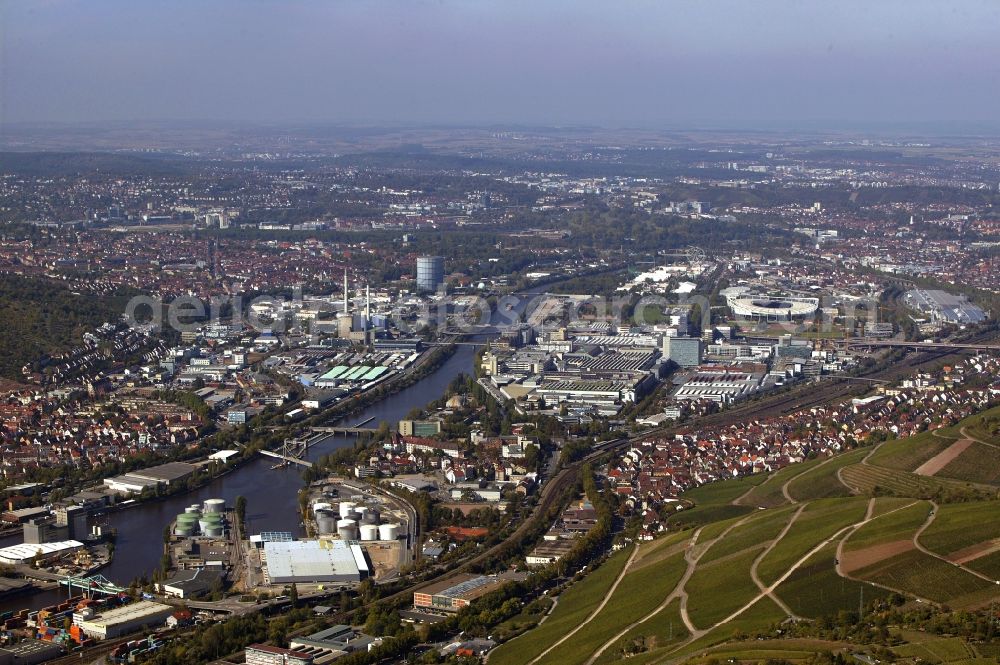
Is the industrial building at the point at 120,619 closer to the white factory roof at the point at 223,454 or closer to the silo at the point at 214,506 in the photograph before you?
the silo at the point at 214,506

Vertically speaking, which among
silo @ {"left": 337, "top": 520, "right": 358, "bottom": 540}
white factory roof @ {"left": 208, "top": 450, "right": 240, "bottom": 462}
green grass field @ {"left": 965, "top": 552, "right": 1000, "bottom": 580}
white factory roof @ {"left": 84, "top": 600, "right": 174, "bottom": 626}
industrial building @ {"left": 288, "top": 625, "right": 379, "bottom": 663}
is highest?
green grass field @ {"left": 965, "top": 552, "right": 1000, "bottom": 580}

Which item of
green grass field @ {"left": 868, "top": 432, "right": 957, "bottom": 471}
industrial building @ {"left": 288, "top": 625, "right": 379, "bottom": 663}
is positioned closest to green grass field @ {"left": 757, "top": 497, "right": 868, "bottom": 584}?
green grass field @ {"left": 868, "top": 432, "right": 957, "bottom": 471}

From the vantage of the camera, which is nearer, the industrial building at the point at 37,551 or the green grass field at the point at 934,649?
the green grass field at the point at 934,649

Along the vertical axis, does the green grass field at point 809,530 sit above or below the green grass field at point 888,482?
above

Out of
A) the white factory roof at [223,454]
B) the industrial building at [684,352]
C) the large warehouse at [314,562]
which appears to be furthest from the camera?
the industrial building at [684,352]

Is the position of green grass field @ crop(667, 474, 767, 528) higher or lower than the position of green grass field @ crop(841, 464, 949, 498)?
lower

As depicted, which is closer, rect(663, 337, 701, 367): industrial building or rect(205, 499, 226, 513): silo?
rect(205, 499, 226, 513): silo

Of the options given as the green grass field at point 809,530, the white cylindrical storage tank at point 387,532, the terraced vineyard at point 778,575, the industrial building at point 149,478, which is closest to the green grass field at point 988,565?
the terraced vineyard at point 778,575

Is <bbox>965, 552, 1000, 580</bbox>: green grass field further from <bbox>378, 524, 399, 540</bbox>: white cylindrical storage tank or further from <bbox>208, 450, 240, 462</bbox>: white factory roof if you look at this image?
<bbox>208, 450, 240, 462</bbox>: white factory roof

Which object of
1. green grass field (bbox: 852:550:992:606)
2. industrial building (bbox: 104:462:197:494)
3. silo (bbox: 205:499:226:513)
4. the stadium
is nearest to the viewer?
green grass field (bbox: 852:550:992:606)
